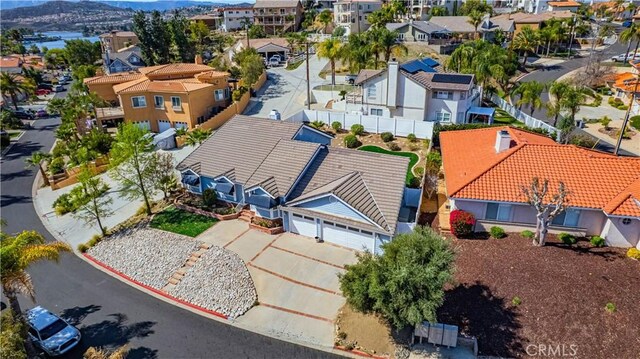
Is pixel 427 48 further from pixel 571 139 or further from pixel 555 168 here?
pixel 555 168

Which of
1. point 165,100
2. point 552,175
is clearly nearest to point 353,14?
point 165,100

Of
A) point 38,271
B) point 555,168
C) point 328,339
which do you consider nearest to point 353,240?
point 328,339

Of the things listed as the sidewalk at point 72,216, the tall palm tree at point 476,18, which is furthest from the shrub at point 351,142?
the tall palm tree at point 476,18

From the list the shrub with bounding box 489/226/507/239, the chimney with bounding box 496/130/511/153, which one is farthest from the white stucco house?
the shrub with bounding box 489/226/507/239

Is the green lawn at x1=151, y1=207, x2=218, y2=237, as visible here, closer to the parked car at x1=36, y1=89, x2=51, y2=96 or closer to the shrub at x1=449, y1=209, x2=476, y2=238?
the shrub at x1=449, y1=209, x2=476, y2=238

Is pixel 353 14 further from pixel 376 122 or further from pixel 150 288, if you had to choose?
pixel 150 288

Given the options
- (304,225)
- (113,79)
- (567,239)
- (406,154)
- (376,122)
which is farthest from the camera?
(113,79)

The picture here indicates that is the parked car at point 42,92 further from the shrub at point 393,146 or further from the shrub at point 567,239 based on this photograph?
the shrub at point 567,239
